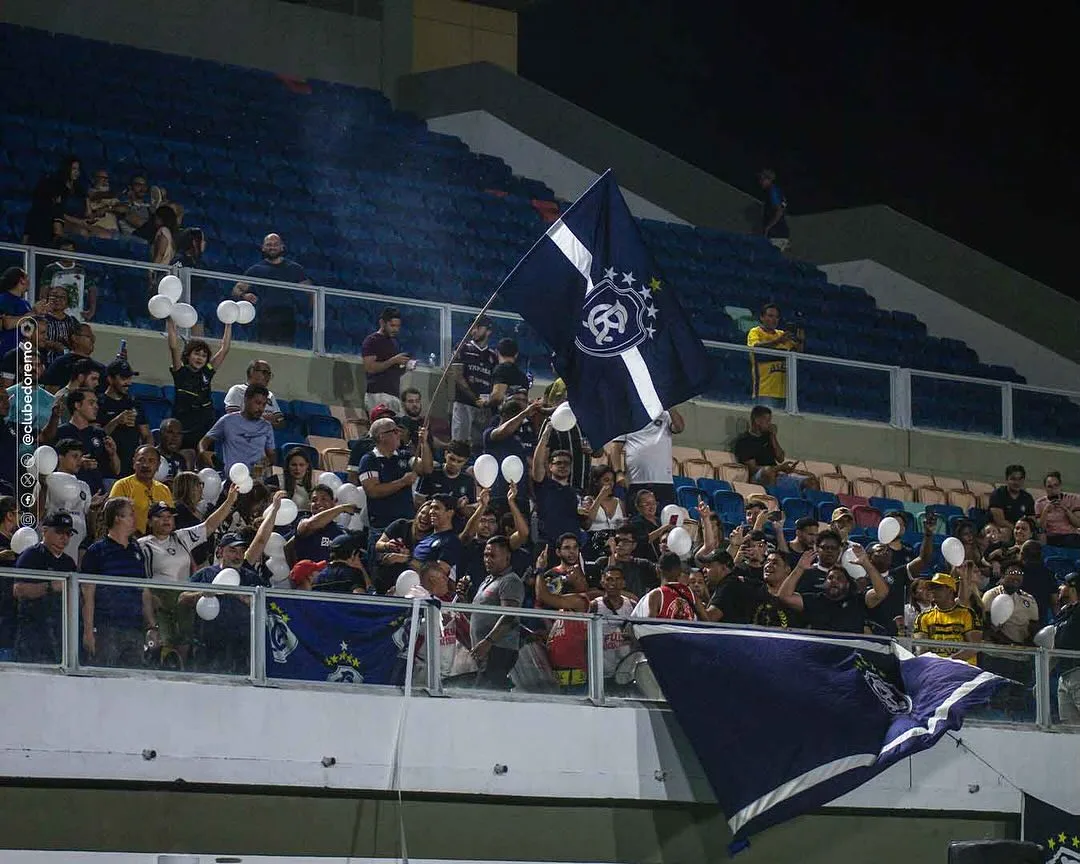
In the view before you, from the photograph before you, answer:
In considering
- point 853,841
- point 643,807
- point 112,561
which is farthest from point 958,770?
point 112,561

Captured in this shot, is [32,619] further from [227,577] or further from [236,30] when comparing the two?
[236,30]

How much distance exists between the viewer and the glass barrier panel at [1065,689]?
42.0ft

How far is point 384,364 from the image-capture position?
14398 mm

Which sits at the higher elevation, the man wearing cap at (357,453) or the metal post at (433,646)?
the man wearing cap at (357,453)

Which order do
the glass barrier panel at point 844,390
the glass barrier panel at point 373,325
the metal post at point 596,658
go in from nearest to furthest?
the metal post at point 596,658 < the glass barrier panel at point 373,325 < the glass barrier panel at point 844,390

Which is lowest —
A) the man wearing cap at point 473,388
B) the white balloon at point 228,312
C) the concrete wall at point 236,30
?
the man wearing cap at point 473,388

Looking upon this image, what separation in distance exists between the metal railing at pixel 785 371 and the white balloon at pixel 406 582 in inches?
139

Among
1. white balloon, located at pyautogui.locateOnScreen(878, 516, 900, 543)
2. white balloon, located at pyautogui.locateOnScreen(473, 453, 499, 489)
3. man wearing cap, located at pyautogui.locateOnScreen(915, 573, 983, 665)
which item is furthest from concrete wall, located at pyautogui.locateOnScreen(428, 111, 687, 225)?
white balloon, located at pyautogui.locateOnScreen(473, 453, 499, 489)

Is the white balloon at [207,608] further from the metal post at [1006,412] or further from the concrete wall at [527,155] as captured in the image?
the concrete wall at [527,155]

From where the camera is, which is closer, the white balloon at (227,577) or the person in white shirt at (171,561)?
the person in white shirt at (171,561)

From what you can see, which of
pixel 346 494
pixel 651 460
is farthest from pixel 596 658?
pixel 651 460

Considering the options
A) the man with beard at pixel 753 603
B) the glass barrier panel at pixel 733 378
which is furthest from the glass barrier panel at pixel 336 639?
the glass barrier panel at pixel 733 378

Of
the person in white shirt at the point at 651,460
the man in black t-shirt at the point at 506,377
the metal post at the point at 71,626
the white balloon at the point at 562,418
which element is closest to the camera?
the metal post at the point at 71,626

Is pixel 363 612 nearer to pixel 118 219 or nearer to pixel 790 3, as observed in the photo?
pixel 118 219
